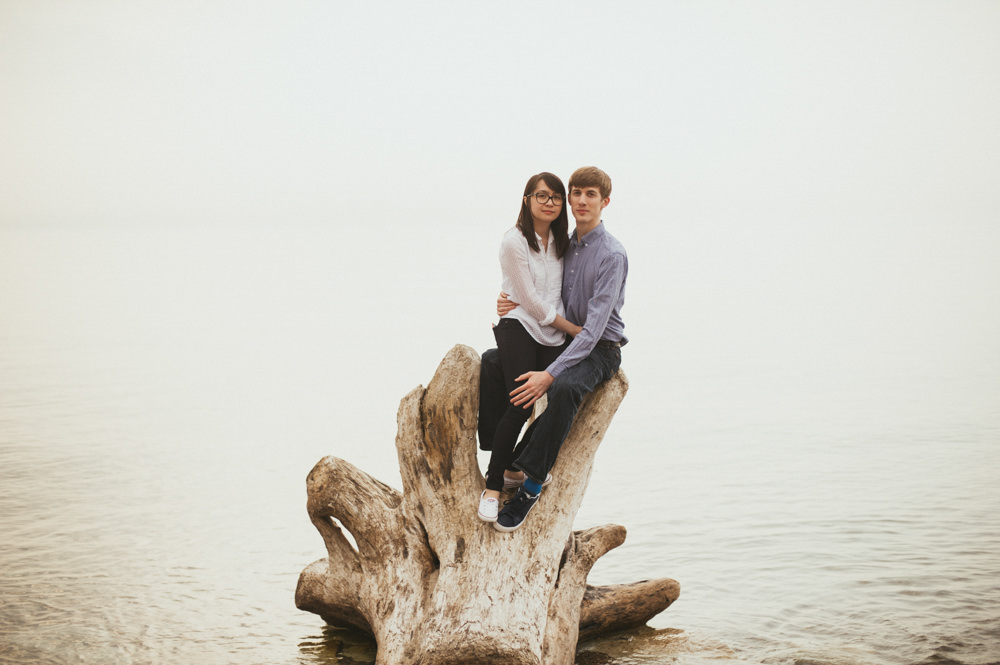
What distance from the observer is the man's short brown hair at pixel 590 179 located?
5.72m

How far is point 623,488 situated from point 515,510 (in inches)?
256

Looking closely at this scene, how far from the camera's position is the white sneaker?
5.56 metres

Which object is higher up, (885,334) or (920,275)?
(920,275)

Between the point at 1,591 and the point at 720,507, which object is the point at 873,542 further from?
the point at 1,591

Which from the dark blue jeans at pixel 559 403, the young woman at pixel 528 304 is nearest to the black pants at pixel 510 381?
the young woman at pixel 528 304

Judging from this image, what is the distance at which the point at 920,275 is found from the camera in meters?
47.6

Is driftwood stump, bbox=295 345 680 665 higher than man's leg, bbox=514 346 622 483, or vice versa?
man's leg, bbox=514 346 622 483

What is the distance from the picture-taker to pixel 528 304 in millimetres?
5711

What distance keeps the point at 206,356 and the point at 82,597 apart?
53.4 ft

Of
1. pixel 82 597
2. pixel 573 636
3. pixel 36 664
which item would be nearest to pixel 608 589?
pixel 573 636

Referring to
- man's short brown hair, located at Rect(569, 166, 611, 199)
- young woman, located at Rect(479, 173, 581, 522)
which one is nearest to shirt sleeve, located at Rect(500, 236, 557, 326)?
young woman, located at Rect(479, 173, 581, 522)

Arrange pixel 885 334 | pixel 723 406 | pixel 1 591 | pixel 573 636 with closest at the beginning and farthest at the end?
pixel 573 636 < pixel 1 591 < pixel 723 406 < pixel 885 334

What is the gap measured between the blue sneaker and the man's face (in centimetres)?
185

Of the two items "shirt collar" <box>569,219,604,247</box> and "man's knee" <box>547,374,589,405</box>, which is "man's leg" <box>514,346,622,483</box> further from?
"shirt collar" <box>569,219,604,247</box>
